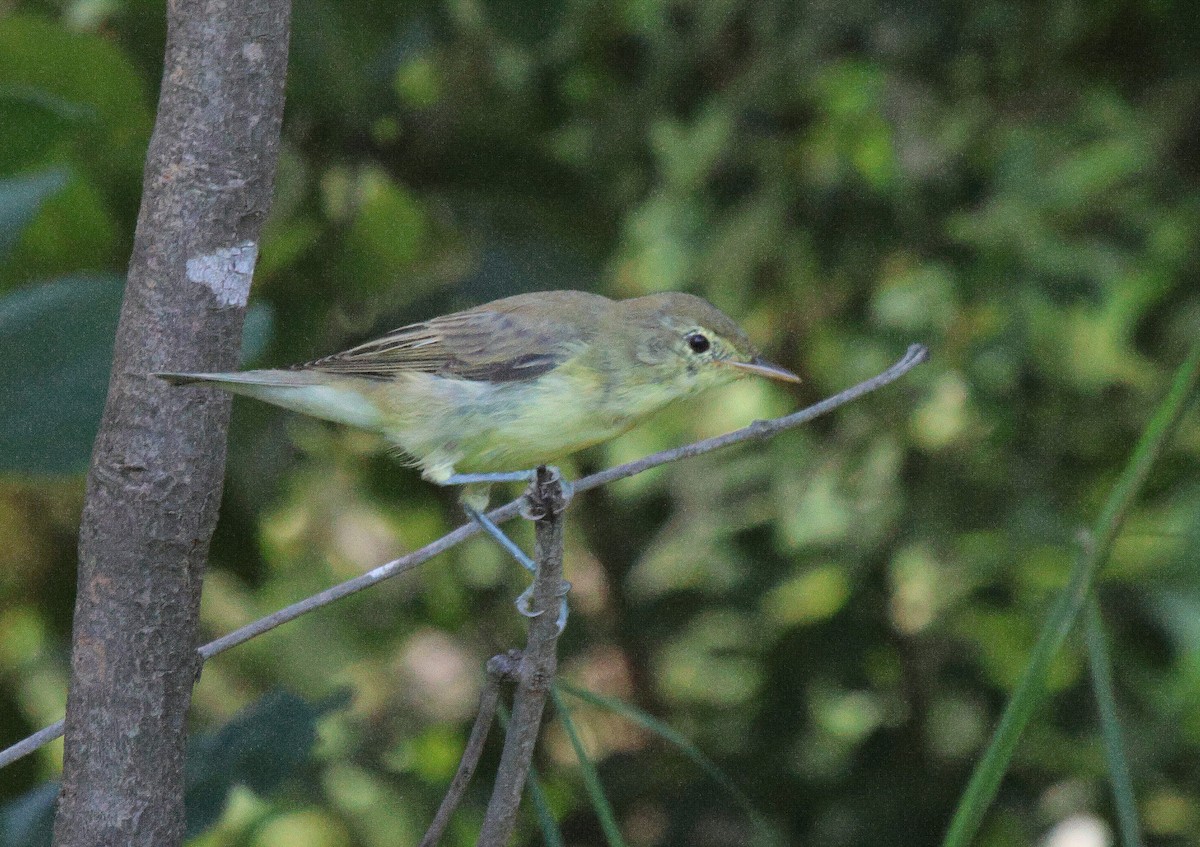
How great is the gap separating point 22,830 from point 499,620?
199 cm

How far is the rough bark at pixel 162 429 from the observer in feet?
4.48

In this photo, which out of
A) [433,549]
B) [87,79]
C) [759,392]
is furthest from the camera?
[759,392]

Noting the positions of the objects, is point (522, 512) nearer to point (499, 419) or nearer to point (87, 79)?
point (499, 419)

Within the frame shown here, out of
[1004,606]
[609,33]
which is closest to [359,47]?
[609,33]

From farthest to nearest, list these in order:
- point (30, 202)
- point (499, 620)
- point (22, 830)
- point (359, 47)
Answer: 1. point (499, 620)
2. point (359, 47)
3. point (30, 202)
4. point (22, 830)

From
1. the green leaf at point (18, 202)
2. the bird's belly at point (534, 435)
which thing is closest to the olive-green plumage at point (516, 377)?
the bird's belly at point (534, 435)

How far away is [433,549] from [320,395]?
63 cm

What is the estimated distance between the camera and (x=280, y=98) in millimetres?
1414

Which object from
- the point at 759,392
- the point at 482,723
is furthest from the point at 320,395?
the point at 759,392

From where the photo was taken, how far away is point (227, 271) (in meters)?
1.39

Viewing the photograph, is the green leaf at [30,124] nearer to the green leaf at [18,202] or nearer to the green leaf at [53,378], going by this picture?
the green leaf at [18,202]

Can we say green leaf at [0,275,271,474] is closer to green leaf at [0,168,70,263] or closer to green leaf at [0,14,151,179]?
green leaf at [0,168,70,263]

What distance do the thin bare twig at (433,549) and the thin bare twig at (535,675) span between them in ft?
0.29

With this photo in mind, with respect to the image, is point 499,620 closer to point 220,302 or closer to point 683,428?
point 683,428
